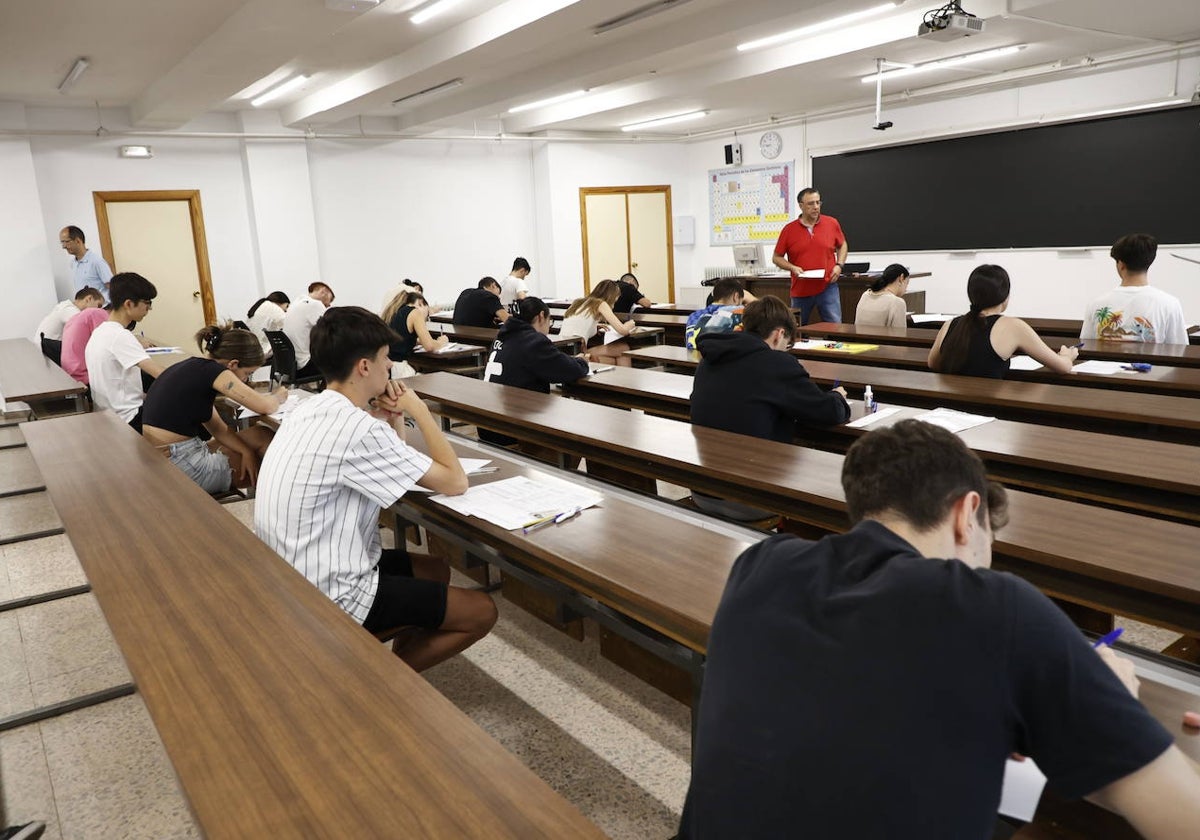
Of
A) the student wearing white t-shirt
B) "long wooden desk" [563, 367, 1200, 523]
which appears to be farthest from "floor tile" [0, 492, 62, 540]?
the student wearing white t-shirt

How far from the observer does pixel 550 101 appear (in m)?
10.1

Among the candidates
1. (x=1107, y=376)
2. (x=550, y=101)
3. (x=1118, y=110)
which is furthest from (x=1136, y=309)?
(x=550, y=101)

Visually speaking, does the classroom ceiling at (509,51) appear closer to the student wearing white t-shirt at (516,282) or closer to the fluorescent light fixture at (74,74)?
the fluorescent light fixture at (74,74)

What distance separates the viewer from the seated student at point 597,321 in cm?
660

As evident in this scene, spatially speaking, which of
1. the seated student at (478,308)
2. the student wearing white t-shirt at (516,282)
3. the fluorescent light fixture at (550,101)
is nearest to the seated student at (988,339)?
the seated student at (478,308)

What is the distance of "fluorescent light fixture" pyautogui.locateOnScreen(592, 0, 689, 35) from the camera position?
236 inches

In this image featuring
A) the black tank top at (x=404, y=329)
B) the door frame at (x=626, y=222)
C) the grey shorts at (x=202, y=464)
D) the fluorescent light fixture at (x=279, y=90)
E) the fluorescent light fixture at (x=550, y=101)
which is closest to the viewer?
the grey shorts at (x=202, y=464)

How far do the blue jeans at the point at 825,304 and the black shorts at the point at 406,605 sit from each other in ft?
19.6

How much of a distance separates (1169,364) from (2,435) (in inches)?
310

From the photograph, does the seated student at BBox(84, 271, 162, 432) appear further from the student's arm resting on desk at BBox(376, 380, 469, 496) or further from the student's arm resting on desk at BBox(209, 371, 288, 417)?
the student's arm resting on desk at BBox(376, 380, 469, 496)

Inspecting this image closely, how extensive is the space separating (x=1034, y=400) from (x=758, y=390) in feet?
3.74

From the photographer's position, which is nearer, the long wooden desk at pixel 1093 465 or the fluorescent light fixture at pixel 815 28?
the long wooden desk at pixel 1093 465

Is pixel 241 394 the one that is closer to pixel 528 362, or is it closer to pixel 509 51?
pixel 528 362

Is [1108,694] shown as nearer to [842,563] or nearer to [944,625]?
[944,625]
